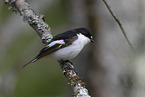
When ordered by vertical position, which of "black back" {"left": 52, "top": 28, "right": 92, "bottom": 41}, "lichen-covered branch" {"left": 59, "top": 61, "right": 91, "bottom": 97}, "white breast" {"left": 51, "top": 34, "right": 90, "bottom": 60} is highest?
"black back" {"left": 52, "top": 28, "right": 92, "bottom": 41}

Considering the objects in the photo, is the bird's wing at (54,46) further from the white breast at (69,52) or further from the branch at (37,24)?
the branch at (37,24)

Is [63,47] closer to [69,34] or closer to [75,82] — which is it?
[69,34]

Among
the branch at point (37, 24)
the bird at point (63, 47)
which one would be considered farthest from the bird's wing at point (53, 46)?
the branch at point (37, 24)

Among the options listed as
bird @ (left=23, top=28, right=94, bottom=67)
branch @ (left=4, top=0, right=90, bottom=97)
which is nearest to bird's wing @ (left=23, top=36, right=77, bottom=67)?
bird @ (left=23, top=28, right=94, bottom=67)

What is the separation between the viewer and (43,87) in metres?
6.75

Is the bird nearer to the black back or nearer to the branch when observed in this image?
the black back

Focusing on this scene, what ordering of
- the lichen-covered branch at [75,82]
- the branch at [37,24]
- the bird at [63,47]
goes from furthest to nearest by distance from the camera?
1. the bird at [63,47]
2. the branch at [37,24]
3. the lichen-covered branch at [75,82]

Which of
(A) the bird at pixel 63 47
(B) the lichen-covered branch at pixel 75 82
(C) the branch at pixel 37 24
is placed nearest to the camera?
(B) the lichen-covered branch at pixel 75 82

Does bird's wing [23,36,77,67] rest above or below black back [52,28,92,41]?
below

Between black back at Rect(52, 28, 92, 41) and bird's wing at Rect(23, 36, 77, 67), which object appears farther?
black back at Rect(52, 28, 92, 41)

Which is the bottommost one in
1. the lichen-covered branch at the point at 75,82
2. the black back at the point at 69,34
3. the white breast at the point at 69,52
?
the lichen-covered branch at the point at 75,82

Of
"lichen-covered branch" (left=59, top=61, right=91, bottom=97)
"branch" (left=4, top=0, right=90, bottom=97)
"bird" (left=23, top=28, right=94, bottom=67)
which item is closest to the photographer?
"lichen-covered branch" (left=59, top=61, right=91, bottom=97)

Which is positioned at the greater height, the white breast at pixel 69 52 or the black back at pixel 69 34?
the black back at pixel 69 34

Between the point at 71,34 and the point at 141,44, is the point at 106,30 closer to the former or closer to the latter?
the point at 71,34
